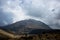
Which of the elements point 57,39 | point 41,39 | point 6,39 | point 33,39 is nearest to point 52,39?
point 57,39

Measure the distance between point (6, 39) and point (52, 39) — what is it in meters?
43.9

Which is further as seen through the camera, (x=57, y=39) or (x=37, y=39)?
(x=57, y=39)

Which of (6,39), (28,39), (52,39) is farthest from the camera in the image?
(52,39)

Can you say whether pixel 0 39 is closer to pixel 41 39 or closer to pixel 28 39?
pixel 28 39

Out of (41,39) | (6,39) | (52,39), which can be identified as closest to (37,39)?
(41,39)

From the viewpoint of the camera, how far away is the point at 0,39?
51.8 metres

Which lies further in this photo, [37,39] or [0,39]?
[37,39]

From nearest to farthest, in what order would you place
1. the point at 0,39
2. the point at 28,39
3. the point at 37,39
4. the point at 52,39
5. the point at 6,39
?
the point at 0,39 < the point at 6,39 < the point at 28,39 < the point at 37,39 < the point at 52,39

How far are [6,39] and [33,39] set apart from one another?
22.2 m

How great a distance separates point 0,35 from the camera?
179ft

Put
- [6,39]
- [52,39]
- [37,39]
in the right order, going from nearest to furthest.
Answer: [6,39] → [37,39] → [52,39]

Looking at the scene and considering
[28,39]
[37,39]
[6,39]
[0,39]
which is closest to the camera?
[0,39]

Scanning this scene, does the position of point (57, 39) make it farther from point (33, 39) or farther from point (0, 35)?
point (0, 35)

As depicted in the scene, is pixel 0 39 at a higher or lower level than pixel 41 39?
lower
